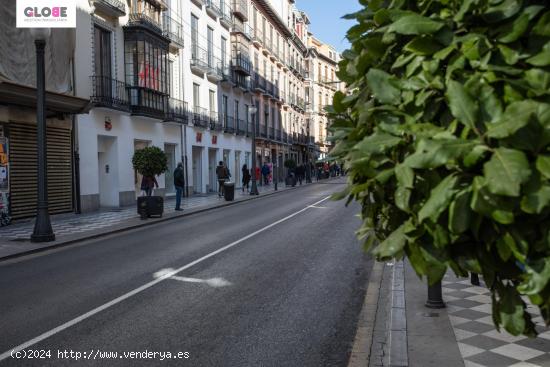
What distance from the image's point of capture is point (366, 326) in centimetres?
521

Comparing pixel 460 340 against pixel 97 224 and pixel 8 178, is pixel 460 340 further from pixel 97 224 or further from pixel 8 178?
pixel 8 178

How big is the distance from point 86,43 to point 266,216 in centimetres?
917

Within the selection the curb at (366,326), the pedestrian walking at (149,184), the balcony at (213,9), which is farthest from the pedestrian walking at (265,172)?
the curb at (366,326)

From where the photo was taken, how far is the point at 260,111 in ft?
144

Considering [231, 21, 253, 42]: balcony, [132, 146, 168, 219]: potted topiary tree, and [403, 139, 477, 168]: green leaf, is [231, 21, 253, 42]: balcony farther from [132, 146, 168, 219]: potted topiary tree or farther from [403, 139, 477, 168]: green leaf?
[403, 139, 477, 168]: green leaf

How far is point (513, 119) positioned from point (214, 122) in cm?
3135

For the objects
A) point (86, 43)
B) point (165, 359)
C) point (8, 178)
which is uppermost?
point (86, 43)

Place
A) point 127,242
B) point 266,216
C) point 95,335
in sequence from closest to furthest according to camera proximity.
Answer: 1. point 95,335
2. point 127,242
3. point 266,216

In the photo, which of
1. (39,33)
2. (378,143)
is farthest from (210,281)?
(39,33)

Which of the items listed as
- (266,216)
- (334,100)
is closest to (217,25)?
(266,216)

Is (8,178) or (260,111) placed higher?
(260,111)

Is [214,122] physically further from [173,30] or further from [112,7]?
[112,7]

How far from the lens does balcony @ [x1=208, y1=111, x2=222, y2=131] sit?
31781mm

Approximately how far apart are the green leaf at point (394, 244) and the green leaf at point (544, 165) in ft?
1.57
